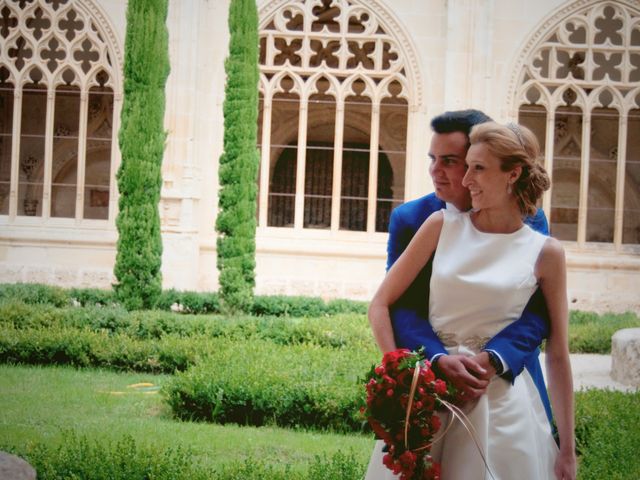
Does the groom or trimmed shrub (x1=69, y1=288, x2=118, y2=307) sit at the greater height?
the groom

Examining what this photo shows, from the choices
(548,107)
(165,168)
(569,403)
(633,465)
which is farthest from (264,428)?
(548,107)

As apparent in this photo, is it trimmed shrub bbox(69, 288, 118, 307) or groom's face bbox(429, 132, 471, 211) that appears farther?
trimmed shrub bbox(69, 288, 118, 307)

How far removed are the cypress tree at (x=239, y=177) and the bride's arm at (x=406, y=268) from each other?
818cm

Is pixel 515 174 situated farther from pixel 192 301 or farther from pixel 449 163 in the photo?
pixel 192 301

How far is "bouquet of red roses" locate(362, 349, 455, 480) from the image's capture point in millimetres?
2146

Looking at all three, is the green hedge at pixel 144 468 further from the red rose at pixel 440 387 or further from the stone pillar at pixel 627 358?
the stone pillar at pixel 627 358

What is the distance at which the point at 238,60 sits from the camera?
10.9 meters

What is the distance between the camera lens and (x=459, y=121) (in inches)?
94.3

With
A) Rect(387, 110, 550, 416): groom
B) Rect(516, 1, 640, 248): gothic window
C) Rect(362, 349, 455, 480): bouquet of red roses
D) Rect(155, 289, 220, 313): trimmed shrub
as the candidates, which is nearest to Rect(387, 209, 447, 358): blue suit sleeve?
Rect(387, 110, 550, 416): groom

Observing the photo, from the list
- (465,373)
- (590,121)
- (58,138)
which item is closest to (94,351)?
(465,373)

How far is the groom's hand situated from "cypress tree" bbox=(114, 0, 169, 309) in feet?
26.6

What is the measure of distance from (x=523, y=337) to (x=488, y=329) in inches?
3.6

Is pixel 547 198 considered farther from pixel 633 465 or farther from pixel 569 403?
pixel 569 403

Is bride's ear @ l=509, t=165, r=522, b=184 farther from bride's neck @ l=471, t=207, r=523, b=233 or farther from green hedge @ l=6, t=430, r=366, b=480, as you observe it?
green hedge @ l=6, t=430, r=366, b=480
